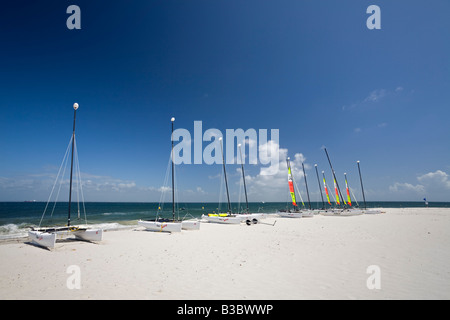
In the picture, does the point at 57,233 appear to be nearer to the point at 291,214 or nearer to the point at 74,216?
the point at 291,214

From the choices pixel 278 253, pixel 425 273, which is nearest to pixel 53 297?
pixel 278 253

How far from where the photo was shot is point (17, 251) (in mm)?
12227

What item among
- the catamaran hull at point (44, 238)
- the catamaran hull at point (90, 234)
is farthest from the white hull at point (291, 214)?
the catamaran hull at point (44, 238)

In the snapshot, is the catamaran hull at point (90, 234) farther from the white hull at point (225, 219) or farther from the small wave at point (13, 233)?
the white hull at point (225, 219)

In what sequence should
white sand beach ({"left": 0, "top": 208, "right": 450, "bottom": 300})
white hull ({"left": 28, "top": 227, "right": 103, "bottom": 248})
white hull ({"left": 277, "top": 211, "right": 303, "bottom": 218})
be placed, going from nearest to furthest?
white sand beach ({"left": 0, "top": 208, "right": 450, "bottom": 300}) → white hull ({"left": 28, "top": 227, "right": 103, "bottom": 248}) → white hull ({"left": 277, "top": 211, "right": 303, "bottom": 218})

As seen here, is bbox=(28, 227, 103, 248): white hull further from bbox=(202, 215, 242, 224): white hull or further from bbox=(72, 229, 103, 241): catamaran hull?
bbox=(202, 215, 242, 224): white hull

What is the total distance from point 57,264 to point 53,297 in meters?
4.34

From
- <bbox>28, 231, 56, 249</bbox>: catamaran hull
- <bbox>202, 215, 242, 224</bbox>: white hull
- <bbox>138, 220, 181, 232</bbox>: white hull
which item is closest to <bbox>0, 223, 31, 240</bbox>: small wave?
<bbox>28, 231, 56, 249</bbox>: catamaran hull

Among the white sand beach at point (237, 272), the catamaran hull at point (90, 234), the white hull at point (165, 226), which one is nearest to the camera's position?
the white sand beach at point (237, 272)

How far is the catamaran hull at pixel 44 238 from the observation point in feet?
41.7

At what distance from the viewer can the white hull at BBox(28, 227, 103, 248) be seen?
12.8 meters

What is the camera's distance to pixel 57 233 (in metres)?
14.3

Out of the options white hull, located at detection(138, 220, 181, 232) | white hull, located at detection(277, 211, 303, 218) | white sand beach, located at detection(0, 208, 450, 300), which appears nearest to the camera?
white sand beach, located at detection(0, 208, 450, 300)
